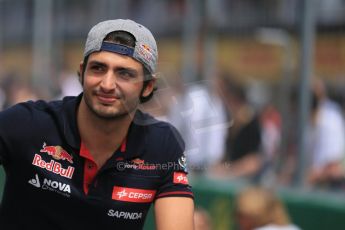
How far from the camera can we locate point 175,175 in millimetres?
3844

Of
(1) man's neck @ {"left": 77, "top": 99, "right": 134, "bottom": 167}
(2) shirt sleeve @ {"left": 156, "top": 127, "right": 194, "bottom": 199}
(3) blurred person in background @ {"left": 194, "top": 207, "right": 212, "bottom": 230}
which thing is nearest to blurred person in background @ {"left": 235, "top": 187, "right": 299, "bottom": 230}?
(3) blurred person in background @ {"left": 194, "top": 207, "right": 212, "bottom": 230}

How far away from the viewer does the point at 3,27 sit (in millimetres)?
12391

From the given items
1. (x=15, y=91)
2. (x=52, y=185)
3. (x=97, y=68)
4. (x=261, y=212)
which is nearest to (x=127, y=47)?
(x=97, y=68)

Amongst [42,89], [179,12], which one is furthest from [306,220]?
[42,89]

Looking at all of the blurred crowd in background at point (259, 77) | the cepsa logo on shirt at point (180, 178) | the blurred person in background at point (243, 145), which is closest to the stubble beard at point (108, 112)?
the cepsa logo on shirt at point (180, 178)

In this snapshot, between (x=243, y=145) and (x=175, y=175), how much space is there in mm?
4054

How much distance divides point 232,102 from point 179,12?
1.68 m

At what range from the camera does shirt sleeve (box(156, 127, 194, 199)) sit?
12.5 feet

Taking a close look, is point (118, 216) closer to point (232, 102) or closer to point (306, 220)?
point (306, 220)

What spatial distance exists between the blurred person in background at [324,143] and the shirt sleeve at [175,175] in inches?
141

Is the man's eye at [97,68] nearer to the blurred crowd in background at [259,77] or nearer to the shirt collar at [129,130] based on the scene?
the shirt collar at [129,130]

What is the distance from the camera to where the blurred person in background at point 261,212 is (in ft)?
20.4

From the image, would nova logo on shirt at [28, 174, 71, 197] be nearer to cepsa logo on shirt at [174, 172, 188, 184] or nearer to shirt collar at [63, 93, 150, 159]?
shirt collar at [63, 93, 150, 159]

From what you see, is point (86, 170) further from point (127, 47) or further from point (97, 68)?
point (127, 47)
